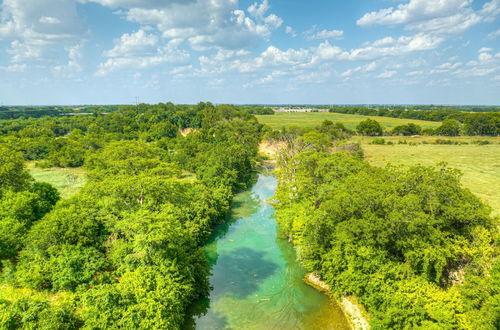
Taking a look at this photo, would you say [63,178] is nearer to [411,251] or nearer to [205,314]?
[205,314]

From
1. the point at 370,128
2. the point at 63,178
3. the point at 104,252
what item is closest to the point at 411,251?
the point at 104,252

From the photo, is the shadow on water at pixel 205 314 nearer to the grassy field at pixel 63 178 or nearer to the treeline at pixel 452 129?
the grassy field at pixel 63 178

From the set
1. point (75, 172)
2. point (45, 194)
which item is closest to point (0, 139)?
point (75, 172)

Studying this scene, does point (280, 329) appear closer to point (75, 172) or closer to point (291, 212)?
point (291, 212)

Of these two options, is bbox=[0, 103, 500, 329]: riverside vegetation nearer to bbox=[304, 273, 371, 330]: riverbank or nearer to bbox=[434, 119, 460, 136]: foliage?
bbox=[304, 273, 371, 330]: riverbank

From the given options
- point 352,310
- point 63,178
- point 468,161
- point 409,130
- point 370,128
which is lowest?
point 352,310

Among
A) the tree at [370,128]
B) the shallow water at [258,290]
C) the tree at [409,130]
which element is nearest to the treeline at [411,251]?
the shallow water at [258,290]

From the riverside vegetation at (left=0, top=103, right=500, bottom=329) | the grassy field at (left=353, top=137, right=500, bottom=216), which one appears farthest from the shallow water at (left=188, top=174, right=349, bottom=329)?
the grassy field at (left=353, top=137, right=500, bottom=216)
